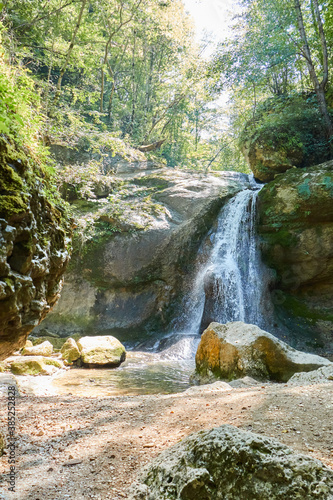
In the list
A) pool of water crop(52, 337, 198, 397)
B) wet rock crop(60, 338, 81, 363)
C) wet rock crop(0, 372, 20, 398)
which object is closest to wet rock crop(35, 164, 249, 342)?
pool of water crop(52, 337, 198, 397)

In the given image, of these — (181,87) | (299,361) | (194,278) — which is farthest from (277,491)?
(181,87)

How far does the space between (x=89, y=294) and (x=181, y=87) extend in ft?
53.0

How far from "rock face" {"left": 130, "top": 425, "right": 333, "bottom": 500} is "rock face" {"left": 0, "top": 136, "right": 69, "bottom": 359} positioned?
99.0 inches

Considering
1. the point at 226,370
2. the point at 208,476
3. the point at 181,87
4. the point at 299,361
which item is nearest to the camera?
the point at 208,476

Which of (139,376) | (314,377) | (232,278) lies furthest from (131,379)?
(232,278)

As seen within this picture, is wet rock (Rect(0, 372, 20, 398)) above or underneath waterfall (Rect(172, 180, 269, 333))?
underneath

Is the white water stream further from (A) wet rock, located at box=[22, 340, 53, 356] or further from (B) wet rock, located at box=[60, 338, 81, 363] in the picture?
(A) wet rock, located at box=[22, 340, 53, 356]

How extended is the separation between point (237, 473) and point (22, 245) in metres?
3.27

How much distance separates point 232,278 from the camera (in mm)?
12586

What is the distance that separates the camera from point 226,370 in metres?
6.84

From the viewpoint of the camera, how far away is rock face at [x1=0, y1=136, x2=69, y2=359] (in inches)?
137

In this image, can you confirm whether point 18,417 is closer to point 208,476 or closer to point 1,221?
point 1,221

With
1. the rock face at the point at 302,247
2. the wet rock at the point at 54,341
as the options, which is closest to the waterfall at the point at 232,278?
the rock face at the point at 302,247

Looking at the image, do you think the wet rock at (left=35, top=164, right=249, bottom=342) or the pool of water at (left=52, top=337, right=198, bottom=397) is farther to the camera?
the wet rock at (left=35, top=164, right=249, bottom=342)
